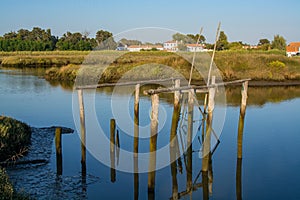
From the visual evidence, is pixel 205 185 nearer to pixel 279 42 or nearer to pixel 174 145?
pixel 174 145

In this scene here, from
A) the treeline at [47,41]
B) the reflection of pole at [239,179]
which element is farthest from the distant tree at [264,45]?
the reflection of pole at [239,179]

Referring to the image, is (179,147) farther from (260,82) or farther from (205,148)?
(260,82)

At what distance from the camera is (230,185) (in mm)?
10359

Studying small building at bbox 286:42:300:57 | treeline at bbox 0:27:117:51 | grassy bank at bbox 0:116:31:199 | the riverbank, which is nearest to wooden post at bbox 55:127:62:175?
grassy bank at bbox 0:116:31:199

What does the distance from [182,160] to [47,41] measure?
304ft

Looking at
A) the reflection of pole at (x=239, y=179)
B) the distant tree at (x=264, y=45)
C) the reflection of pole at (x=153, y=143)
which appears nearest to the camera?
the reflection of pole at (x=153, y=143)

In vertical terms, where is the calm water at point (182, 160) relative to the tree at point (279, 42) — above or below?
below

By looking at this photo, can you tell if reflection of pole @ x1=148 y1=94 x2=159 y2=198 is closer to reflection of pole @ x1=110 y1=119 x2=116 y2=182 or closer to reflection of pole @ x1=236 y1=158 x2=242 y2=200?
reflection of pole @ x1=110 y1=119 x2=116 y2=182

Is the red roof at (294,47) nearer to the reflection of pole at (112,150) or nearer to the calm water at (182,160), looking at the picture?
the calm water at (182,160)

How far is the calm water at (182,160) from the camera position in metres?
9.76

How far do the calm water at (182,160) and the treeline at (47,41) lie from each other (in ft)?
139

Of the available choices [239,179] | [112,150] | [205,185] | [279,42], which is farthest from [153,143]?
[279,42]

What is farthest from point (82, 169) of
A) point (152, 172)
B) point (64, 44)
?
point (64, 44)

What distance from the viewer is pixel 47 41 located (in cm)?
10000
